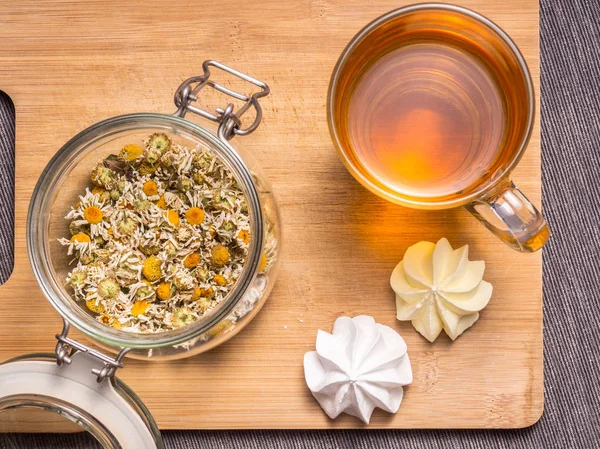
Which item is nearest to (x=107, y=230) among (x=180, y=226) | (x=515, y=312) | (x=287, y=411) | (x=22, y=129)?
(x=180, y=226)

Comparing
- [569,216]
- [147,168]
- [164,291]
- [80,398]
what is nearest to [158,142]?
[147,168]

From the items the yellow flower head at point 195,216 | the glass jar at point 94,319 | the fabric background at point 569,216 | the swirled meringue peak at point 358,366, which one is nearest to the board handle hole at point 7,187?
the fabric background at point 569,216

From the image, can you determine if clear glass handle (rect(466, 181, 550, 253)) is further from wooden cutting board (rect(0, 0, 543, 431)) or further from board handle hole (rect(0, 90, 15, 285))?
board handle hole (rect(0, 90, 15, 285))

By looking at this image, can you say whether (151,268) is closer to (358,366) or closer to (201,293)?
(201,293)

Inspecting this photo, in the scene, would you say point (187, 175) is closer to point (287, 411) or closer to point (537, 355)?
point (287, 411)

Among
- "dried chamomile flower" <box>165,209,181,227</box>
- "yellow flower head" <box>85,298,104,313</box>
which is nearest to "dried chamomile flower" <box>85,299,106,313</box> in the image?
"yellow flower head" <box>85,298,104,313</box>

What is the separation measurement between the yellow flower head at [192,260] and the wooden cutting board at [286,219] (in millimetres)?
105

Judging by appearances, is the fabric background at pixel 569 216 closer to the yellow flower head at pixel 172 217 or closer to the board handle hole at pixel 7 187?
the board handle hole at pixel 7 187

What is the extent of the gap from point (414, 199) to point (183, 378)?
1.04ft

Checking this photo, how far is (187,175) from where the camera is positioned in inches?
25.2

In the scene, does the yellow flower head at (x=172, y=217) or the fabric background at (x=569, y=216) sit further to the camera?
the fabric background at (x=569, y=216)

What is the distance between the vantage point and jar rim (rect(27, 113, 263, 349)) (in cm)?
57

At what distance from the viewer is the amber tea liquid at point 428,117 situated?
641 mm

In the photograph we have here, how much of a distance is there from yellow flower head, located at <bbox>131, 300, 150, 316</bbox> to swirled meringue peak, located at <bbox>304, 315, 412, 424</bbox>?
0.18 m
